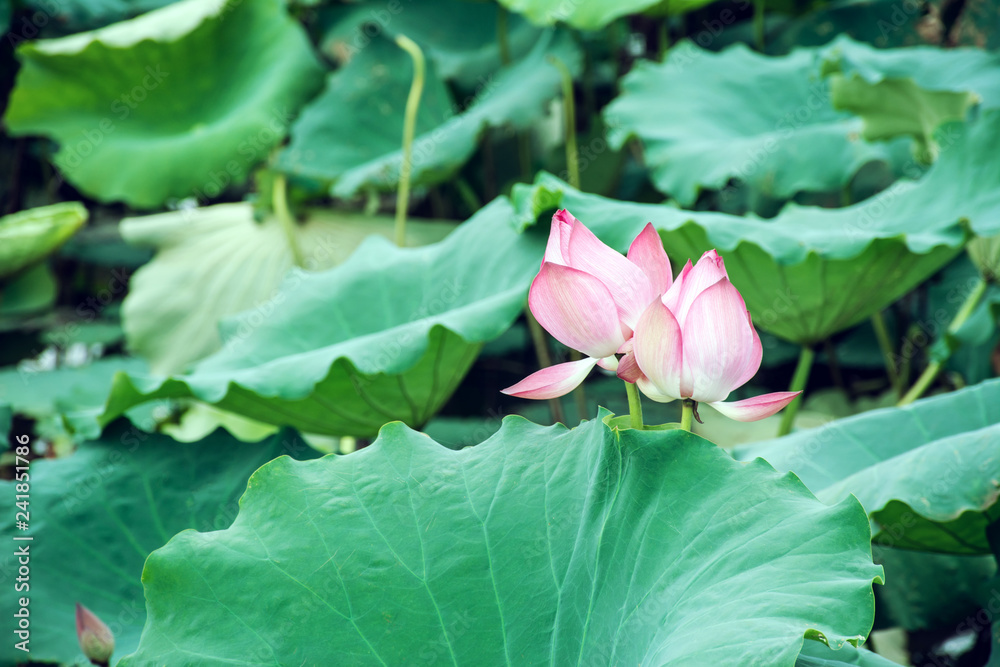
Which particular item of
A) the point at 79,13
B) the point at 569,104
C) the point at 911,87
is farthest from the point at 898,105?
the point at 79,13

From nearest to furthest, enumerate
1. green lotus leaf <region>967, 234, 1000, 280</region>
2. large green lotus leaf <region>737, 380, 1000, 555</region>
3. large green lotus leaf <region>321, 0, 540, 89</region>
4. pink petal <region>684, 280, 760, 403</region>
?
1. pink petal <region>684, 280, 760, 403</region>
2. large green lotus leaf <region>737, 380, 1000, 555</region>
3. green lotus leaf <region>967, 234, 1000, 280</region>
4. large green lotus leaf <region>321, 0, 540, 89</region>

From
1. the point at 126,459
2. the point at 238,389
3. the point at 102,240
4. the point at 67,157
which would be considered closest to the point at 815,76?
the point at 238,389

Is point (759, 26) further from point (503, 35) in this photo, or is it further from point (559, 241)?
point (559, 241)

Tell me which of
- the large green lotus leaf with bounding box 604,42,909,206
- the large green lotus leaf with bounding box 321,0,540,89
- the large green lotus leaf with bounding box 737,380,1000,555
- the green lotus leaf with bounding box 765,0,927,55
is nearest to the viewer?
the large green lotus leaf with bounding box 737,380,1000,555

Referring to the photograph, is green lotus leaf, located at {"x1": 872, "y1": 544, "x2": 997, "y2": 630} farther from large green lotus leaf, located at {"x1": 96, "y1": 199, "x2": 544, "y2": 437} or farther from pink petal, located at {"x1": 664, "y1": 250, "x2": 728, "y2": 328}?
pink petal, located at {"x1": 664, "y1": 250, "x2": 728, "y2": 328}

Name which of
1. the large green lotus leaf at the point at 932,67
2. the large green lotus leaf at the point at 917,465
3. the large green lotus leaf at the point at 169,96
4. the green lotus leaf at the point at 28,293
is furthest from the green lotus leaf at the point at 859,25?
the green lotus leaf at the point at 28,293

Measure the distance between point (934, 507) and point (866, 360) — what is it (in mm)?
1456

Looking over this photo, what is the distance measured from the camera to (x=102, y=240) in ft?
10.2

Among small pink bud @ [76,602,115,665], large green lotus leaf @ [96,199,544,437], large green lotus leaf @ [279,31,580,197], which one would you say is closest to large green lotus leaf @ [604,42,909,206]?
large green lotus leaf @ [279,31,580,197]

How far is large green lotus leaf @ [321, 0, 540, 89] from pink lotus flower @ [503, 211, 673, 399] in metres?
1.94

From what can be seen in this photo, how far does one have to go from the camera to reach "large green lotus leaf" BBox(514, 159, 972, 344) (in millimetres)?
1124

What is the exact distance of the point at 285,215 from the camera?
2.23 metres

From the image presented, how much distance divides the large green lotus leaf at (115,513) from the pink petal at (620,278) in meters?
0.66

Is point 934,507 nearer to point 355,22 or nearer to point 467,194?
point 467,194
